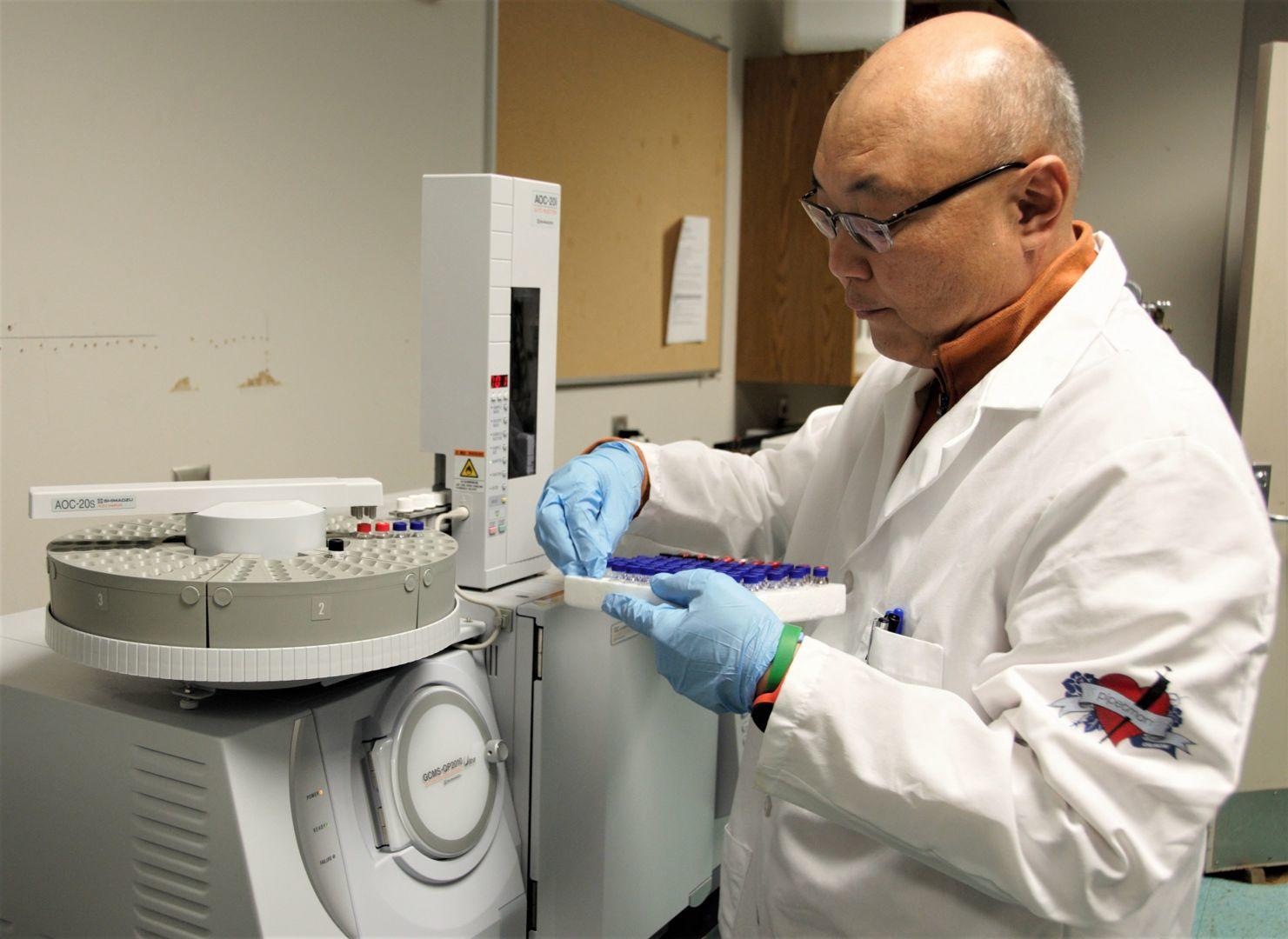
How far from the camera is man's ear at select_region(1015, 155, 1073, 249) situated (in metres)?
0.95

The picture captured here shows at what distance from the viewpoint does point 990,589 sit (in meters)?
0.91

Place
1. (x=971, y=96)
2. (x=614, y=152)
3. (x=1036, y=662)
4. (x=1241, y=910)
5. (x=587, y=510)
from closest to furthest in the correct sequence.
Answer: (x=1036, y=662)
(x=971, y=96)
(x=587, y=510)
(x=1241, y=910)
(x=614, y=152)

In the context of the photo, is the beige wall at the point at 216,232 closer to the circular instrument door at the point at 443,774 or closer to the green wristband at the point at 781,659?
the circular instrument door at the point at 443,774

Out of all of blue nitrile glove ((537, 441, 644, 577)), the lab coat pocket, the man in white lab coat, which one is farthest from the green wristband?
blue nitrile glove ((537, 441, 644, 577))

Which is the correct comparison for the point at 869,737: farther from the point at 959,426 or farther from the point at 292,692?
the point at 292,692

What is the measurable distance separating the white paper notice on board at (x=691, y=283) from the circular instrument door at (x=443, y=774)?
6.64 ft

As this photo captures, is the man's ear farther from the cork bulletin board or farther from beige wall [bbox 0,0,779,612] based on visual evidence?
the cork bulletin board

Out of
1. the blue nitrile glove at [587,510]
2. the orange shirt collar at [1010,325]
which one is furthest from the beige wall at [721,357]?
the orange shirt collar at [1010,325]

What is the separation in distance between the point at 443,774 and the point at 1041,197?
0.81m

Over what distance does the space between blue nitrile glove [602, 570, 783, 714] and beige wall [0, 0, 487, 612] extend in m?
1.06

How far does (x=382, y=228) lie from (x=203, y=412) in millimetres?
533

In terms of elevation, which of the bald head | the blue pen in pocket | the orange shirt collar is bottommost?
the blue pen in pocket

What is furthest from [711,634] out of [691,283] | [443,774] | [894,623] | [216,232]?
[691,283]

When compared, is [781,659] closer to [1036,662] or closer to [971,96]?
[1036,662]
